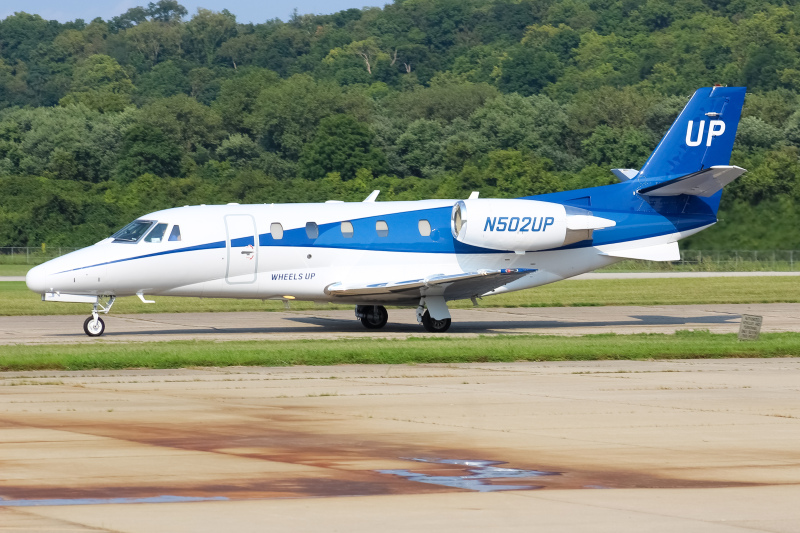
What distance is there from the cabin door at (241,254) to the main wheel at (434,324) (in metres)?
4.42

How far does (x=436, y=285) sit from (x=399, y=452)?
1628cm

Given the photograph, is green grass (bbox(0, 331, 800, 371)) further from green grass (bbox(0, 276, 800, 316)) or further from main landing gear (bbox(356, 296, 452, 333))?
green grass (bbox(0, 276, 800, 316))

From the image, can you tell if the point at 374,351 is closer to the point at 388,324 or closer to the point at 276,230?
the point at 276,230

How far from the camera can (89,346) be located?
2453 centimetres

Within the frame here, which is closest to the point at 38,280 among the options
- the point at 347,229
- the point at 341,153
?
the point at 347,229

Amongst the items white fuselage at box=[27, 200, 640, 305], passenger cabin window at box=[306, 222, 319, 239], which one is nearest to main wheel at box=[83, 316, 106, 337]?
white fuselage at box=[27, 200, 640, 305]

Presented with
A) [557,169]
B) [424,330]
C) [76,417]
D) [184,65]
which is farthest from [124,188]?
[184,65]

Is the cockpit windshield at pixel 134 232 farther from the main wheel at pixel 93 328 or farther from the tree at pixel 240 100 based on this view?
the tree at pixel 240 100

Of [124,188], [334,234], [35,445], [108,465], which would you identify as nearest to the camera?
[108,465]

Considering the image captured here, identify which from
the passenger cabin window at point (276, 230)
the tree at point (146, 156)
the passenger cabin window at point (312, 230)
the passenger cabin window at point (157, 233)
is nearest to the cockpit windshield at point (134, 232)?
the passenger cabin window at point (157, 233)

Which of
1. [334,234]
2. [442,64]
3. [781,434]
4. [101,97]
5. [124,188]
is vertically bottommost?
[781,434]

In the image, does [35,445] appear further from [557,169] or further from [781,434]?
[557,169]

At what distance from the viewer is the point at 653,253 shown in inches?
1241

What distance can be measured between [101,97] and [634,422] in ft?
407
